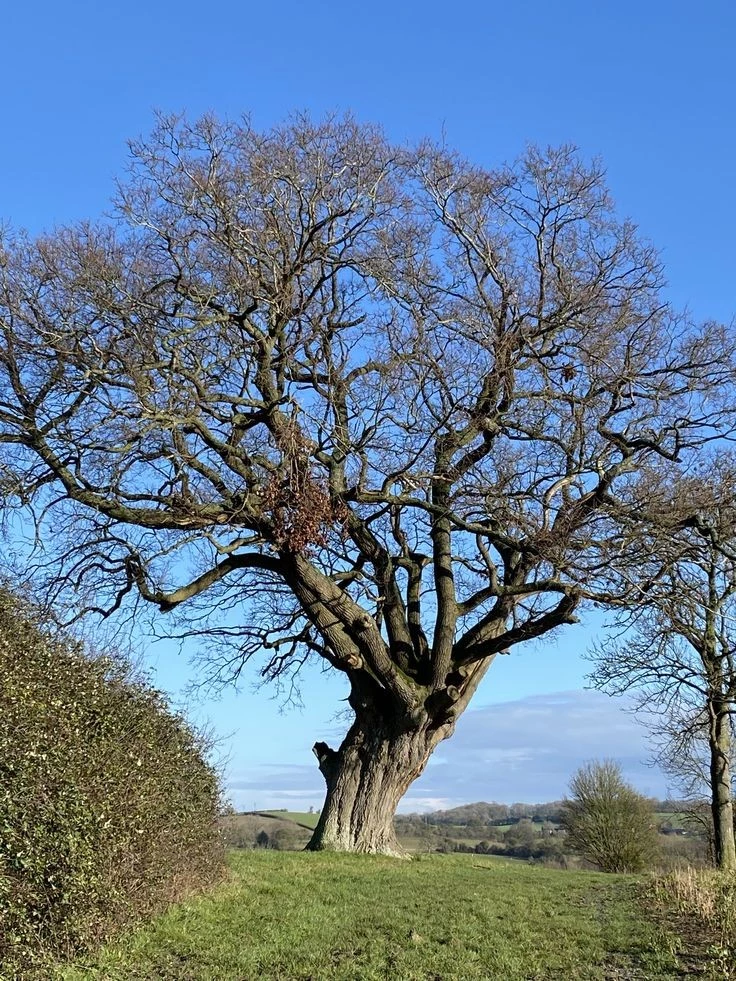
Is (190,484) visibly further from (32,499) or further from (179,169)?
(179,169)

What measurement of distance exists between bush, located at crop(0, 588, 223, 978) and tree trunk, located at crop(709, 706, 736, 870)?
14.2 meters

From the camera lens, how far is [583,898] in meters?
12.5

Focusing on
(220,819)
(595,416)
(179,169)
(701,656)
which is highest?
(179,169)

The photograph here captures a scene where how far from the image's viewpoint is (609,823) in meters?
24.0

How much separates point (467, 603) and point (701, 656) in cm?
665

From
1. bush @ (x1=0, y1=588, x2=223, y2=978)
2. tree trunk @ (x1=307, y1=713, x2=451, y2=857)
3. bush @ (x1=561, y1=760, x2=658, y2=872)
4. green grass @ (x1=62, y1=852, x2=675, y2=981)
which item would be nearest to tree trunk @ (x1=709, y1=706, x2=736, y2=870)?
bush @ (x1=561, y1=760, x2=658, y2=872)

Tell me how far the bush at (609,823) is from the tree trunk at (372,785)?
8907mm

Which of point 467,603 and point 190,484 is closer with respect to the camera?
point 190,484

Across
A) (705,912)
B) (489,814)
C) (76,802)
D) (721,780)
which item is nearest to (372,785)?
(705,912)

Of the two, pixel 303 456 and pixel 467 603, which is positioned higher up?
pixel 303 456

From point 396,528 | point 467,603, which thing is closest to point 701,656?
point 467,603

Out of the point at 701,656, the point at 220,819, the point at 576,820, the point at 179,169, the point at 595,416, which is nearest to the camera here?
the point at 220,819

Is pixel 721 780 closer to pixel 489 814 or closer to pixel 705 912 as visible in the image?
pixel 705 912

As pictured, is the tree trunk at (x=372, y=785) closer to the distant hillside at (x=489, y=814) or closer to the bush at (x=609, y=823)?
the bush at (x=609, y=823)
